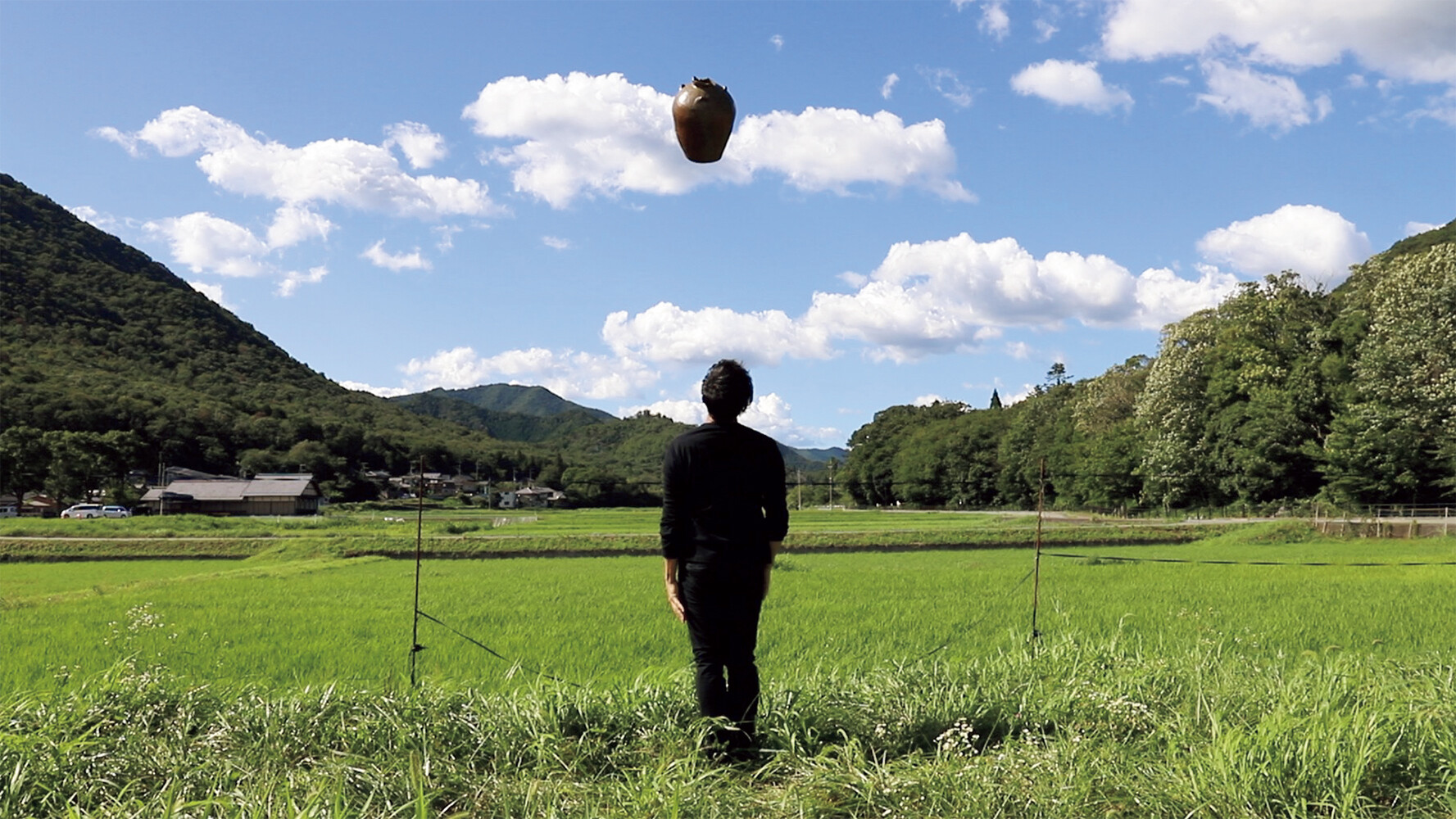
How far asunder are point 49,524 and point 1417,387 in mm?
50475

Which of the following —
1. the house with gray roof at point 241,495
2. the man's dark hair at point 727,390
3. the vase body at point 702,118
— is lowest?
the house with gray roof at point 241,495

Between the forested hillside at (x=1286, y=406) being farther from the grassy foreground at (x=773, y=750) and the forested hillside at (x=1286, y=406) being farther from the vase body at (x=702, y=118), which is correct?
the vase body at (x=702, y=118)

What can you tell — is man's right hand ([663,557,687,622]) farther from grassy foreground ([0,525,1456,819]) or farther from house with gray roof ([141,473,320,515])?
house with gray roof ([141,473,320,515])

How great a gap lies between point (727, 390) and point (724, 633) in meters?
Result: 1.07

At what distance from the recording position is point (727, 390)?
393 cm

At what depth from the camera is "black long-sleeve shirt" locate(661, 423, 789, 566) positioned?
3828 millimetres

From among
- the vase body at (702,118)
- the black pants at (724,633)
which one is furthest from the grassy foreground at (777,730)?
the vase body at (702,118)

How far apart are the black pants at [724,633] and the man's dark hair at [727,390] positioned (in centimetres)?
69

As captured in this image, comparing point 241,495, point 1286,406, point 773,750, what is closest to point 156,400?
point 241,495

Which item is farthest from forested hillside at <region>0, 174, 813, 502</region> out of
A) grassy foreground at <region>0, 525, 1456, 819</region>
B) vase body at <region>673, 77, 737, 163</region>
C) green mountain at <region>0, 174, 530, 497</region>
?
vase body at <region>673, 77, 737, 163</region>

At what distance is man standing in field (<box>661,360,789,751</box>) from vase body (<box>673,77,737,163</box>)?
1.49 m

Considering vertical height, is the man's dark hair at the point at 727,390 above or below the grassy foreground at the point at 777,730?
above

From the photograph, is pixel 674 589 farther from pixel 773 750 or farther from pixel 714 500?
pixel 773 750

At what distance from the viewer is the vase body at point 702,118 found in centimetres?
253
